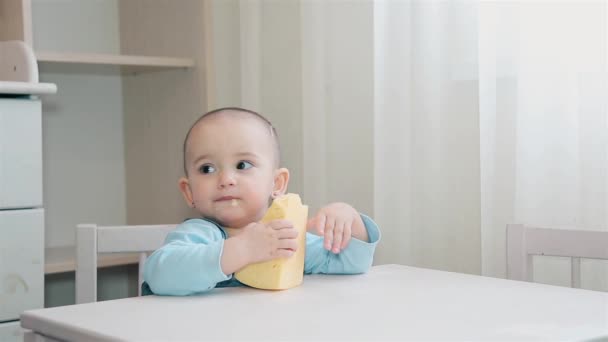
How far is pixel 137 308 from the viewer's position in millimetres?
895

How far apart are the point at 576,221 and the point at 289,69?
791 mm

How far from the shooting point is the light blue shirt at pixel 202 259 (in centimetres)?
97

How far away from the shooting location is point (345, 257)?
1.11 metres

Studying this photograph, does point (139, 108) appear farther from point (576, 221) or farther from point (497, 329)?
point (497, 329)

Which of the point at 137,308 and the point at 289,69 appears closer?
the point at 137,308

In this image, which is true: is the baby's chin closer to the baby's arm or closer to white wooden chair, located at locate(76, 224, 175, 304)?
the baby's arm

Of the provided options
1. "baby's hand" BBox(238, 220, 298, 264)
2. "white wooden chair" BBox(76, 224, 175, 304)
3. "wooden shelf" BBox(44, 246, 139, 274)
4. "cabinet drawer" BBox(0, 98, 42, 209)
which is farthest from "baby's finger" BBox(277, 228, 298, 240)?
"wooden shelf" BBox(44, 246, 139, 274)

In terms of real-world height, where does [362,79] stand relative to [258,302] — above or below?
above

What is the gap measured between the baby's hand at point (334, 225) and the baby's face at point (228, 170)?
79 millimetres

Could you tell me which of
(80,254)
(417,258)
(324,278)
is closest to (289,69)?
(417,258)

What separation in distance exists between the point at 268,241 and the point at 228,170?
0.45 ft

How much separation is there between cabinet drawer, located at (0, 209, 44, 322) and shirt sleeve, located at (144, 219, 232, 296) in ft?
2.29

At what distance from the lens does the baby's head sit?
1.08 meters

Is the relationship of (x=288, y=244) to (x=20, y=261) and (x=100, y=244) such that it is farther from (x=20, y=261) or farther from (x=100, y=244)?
(x=20, y=261)
